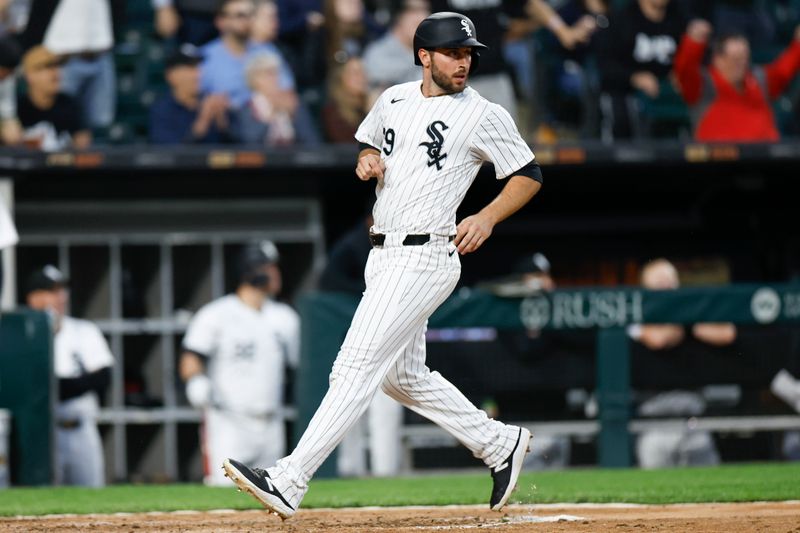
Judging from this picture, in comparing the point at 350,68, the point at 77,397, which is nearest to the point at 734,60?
the point at 350,68

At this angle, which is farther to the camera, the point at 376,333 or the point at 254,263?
the point at 254,263

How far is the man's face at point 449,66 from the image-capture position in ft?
16.6

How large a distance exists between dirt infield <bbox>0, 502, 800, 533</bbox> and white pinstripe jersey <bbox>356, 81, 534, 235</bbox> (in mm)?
1031

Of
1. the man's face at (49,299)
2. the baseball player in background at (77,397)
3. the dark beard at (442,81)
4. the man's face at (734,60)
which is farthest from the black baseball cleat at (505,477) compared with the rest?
the man's face at (734,60)

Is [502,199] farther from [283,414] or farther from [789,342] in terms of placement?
[283,414]

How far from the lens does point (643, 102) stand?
35.5ft

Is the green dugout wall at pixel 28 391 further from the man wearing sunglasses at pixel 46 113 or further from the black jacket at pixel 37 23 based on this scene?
the black jacket at pixel 37 23

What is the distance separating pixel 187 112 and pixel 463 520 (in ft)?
18.1

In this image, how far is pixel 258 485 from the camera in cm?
479

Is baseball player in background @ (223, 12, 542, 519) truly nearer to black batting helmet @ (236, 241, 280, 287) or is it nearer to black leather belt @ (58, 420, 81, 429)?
black batting helmet @ (236, 241, 280, 287)

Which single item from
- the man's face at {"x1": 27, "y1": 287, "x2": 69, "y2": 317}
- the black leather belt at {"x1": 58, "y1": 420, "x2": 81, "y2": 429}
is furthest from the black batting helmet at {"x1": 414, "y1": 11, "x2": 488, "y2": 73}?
the man's face at {"x1": 27, "y1": 287, "x2": 69, "y2": 317}

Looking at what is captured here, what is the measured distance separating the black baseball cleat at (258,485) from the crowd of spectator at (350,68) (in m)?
5.66

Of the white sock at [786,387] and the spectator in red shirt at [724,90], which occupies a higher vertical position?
the spectator in red shirt at [724,90]

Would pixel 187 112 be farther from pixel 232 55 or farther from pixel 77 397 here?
pixel 77 397
